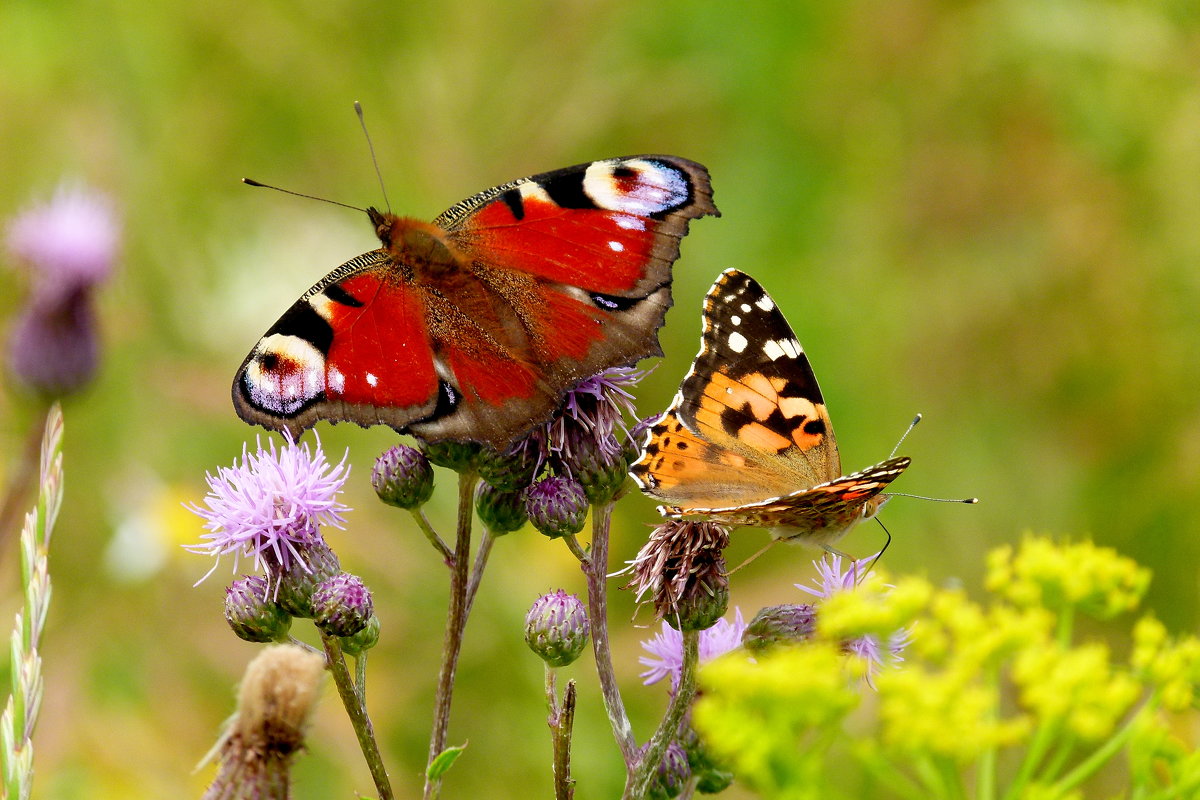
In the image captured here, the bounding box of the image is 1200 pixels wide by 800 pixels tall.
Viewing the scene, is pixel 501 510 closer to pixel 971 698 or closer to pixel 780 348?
pixel 780 348

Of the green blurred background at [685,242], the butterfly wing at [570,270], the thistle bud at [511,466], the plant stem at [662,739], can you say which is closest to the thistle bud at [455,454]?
the thistle bud at [511,466]

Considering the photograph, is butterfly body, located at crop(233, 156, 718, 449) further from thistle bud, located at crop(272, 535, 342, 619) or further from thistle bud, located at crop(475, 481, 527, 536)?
thistle bud, located at crop(272, 535, 342, 619)

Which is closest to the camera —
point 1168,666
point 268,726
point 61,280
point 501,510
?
point 1168,666

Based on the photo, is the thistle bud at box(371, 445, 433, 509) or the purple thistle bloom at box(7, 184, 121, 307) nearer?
the thistle bud at box(371, 445, 433, 509)

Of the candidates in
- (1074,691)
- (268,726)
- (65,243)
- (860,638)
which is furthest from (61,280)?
(1074,691)

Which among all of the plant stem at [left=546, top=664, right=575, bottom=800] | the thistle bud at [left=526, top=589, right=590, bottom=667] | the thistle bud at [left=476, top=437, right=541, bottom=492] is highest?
the thistle bud at [left=476, top=437, right=541, bottom=492]

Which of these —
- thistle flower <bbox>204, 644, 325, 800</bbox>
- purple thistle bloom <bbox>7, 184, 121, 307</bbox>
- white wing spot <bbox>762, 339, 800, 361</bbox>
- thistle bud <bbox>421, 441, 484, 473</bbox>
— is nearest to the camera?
thistle flower <bbox>204, 644, 325, 800</bbox>

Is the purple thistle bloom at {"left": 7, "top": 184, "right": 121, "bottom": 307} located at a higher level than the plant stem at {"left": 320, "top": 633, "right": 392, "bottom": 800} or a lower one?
higher

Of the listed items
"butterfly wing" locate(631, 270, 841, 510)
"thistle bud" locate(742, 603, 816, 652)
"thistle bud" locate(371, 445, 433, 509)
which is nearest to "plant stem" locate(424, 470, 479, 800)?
"thistle bud" locate(371, 445, 433, 509)
